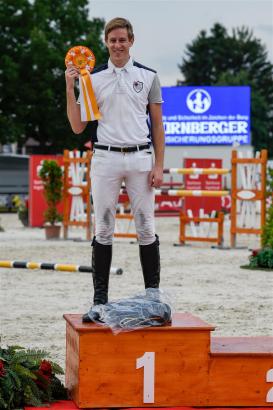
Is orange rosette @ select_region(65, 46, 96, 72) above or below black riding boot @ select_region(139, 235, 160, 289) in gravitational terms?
above

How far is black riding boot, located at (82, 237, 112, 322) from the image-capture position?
596 centimetres

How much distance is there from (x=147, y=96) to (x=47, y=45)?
1855 inches

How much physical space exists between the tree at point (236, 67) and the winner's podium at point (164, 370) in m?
86.1

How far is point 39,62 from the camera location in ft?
174

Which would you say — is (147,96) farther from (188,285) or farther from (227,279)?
(227,279)

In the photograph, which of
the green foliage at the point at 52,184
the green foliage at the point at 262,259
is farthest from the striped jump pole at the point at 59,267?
the green foliage at the point at 52,184

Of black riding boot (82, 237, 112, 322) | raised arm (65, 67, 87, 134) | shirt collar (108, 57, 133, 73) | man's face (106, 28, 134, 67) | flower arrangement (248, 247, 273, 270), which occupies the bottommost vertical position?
flower arrangement (248, 247, 273, 270)

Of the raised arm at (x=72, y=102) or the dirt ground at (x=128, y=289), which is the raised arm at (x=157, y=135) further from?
the dirt ground at (x=128, y=289)

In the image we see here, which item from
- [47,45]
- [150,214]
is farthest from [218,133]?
[150,214]

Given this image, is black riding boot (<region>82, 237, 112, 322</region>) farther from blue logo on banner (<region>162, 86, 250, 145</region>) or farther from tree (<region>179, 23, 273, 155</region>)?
tree (<region>179, 23, 273, 155</region>)

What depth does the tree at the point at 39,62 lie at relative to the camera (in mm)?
52500

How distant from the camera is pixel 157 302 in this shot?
18.4ft

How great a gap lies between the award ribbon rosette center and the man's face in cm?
12

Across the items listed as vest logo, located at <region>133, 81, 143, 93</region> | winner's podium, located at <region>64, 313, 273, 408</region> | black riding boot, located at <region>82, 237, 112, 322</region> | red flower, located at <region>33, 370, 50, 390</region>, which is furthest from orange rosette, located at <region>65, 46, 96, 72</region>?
red flower, located at <region>33, 370, 50, 390</region>
